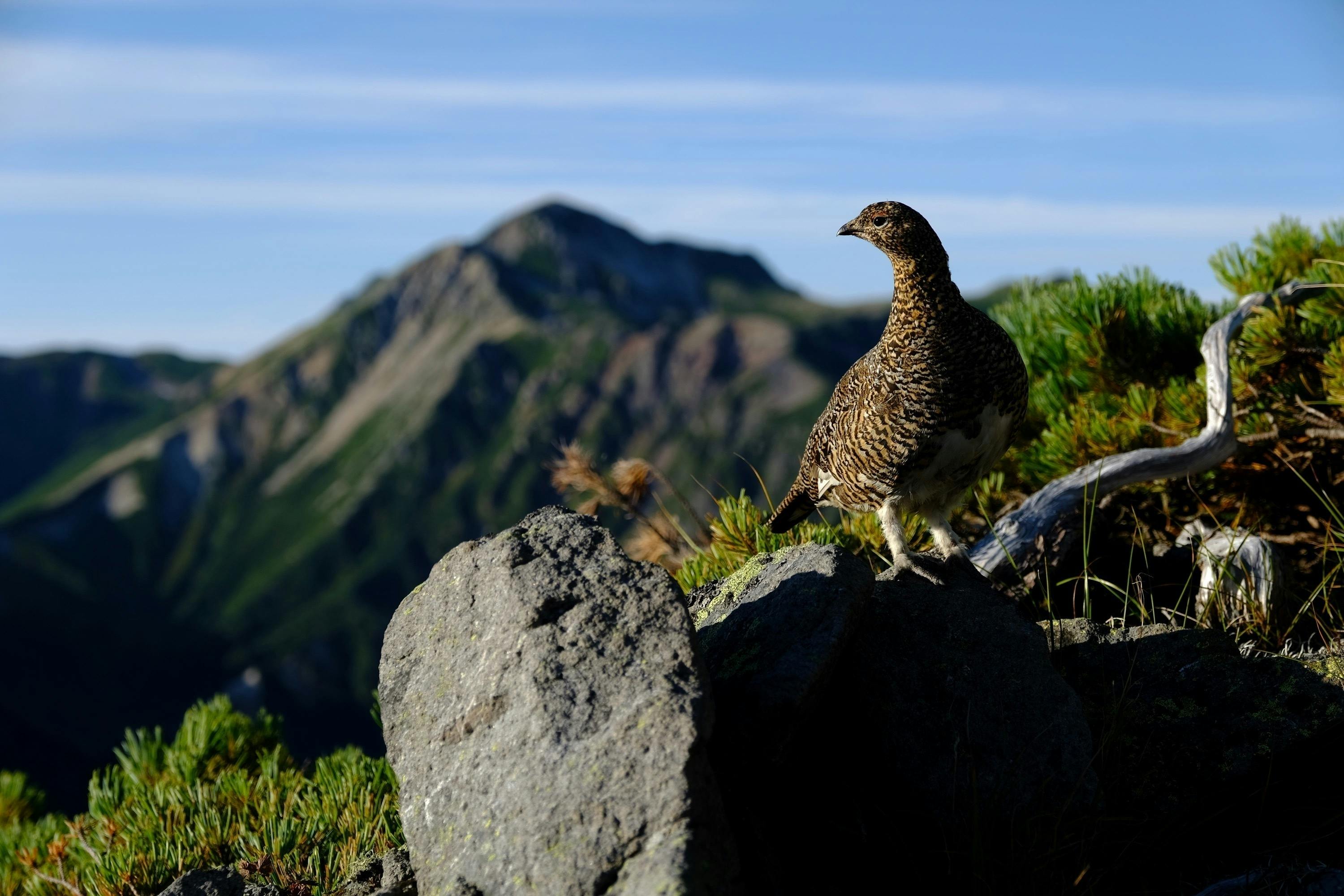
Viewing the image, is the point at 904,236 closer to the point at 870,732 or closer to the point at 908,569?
the point at 908,569

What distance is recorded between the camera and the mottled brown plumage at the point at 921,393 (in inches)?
215

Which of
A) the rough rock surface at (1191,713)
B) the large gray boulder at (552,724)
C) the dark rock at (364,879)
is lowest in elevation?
the dark rock at (364,879)

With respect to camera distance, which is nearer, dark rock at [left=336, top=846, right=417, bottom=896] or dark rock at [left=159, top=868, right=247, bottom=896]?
dark rock at [left=336, top=846, right=417, bottom=896]

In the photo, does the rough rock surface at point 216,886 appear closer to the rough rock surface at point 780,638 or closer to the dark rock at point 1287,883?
the rough rock surface at point 780,638

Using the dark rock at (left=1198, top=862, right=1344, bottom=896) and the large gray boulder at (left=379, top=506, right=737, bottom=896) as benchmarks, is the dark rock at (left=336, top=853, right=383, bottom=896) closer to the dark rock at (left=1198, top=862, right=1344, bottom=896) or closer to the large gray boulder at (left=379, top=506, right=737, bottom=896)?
the large gray boulder at (left=379, top=506, right=737, bottom=896)

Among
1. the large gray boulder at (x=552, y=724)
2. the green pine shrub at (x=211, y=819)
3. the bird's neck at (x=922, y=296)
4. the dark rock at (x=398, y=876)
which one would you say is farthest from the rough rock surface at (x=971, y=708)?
the green pine shrub at (x=211, y=819)

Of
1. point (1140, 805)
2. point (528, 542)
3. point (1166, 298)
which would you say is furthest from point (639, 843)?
point (1166, 298)

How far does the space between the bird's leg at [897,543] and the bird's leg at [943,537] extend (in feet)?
0.66

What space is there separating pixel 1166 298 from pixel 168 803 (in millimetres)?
8198

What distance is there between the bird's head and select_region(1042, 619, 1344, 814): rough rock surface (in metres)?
2.00

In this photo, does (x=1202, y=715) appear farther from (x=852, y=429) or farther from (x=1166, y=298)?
(x=1166, y=298)

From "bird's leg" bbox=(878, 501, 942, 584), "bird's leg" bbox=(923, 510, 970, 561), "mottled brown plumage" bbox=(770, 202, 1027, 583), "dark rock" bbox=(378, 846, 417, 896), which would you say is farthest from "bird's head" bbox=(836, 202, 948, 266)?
"dark rock" bbox=(378, 846, 417, 896)

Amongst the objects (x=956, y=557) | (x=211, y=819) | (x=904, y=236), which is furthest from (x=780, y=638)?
(x=211, y=819)

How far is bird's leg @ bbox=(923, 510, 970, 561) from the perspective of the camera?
5.91m
